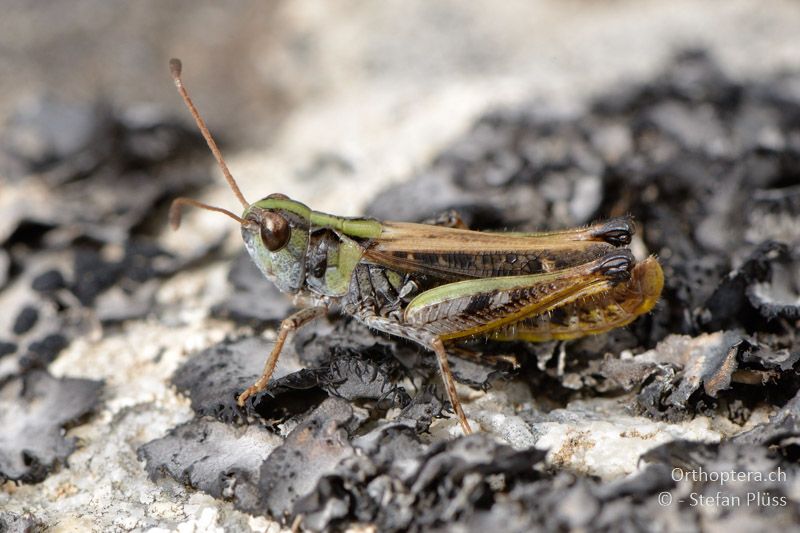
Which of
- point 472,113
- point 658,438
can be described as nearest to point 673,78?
point 472,113

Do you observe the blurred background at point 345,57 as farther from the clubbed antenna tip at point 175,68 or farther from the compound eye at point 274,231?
the compound eye at point 274,231

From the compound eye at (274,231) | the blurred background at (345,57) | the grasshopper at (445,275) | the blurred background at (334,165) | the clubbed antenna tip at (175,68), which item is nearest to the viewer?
the grasshopper at (445,275)

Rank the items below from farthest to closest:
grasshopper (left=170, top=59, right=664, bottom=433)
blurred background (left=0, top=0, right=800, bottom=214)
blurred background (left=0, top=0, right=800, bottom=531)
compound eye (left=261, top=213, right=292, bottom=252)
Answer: blurred background (left=0, top=0, right=800, bottom=214) → compound eye (left=261, top=213, right=292, bottom=252) → blurred background (left=0, top=0, right=800, bottom=531) → grasshopper (left=170, top=59, right=664, bottom=433)

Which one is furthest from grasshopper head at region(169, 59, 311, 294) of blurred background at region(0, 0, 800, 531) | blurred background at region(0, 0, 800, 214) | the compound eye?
blurred background at region(0, 0, 800, 214)

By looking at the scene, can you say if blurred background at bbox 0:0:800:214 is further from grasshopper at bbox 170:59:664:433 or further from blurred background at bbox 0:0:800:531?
grasshopper at bbox 170:59:664:433

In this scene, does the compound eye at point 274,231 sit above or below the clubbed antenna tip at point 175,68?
below

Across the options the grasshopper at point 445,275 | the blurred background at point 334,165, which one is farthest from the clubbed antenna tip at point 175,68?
the blurred background at point 334,165

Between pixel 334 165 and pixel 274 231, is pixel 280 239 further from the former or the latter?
pixel 334 165

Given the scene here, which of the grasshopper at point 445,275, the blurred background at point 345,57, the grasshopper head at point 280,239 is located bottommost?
the grasshopper at point 445,275
